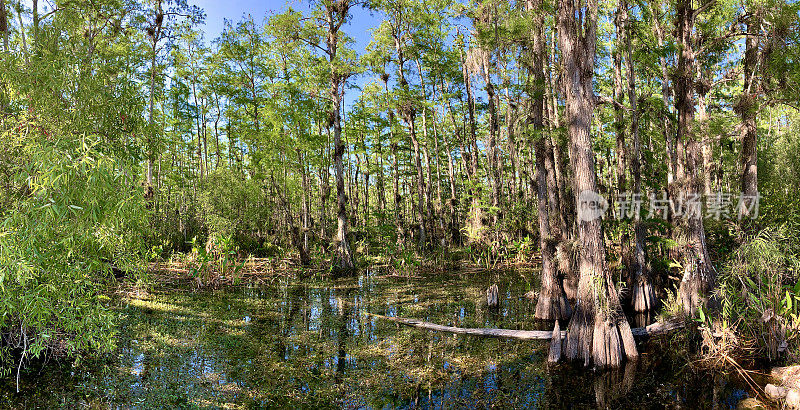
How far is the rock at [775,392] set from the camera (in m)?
4.78

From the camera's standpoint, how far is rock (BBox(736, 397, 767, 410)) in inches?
184

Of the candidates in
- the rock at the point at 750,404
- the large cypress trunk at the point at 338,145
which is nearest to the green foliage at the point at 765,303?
the rock at the point at 750,404

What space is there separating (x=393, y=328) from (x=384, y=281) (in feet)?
18.8

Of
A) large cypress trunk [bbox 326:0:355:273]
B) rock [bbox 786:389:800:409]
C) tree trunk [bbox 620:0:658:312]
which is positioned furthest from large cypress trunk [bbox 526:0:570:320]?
large cypress trunk [bbox 326:0:355:273]

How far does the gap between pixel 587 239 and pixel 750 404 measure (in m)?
2.66

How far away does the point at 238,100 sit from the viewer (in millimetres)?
17766

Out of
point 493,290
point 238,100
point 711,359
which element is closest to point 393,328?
point 493,290

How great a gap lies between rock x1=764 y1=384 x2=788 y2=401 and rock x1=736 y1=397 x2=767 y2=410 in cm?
21

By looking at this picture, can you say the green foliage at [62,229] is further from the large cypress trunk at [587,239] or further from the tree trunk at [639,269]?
the tree trunk at [639,269]

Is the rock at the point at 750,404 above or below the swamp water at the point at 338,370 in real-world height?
below

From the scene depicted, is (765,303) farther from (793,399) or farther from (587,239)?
(587,239)

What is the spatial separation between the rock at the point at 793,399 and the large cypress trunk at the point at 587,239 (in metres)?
1.74

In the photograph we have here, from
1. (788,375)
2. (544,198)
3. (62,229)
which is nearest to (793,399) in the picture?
(788,375)

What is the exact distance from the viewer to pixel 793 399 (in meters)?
4.53
